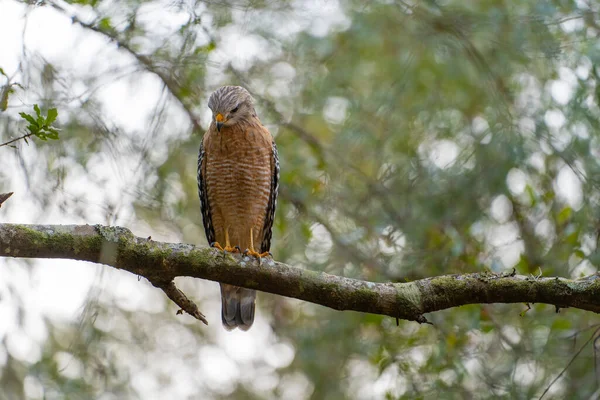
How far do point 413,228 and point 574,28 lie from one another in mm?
2639

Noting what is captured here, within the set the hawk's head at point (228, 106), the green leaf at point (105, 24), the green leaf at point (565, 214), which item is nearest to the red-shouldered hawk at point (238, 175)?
the hawk's head at point (228, 106)

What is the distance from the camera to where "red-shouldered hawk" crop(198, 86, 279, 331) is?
21.4 feet

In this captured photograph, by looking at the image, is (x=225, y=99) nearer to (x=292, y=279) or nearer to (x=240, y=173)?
(x=240, y=173)

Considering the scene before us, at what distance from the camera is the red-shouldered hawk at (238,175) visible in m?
6.53

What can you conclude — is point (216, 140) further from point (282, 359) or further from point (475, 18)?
point (282, 359)

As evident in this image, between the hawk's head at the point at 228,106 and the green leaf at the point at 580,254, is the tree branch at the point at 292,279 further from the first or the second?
the hawk's head at the point at 228,106

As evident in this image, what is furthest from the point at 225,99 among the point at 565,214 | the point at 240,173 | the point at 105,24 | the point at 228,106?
the point at 565,214

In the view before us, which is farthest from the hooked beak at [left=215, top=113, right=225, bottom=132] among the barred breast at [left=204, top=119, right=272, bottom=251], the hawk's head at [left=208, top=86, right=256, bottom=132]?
the barred breast at [left=204, top=119, right=272, bottom=251]

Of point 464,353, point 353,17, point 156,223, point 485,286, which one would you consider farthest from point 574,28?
point 156,223

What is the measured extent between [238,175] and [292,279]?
253cm

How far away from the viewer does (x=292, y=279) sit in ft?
13.9

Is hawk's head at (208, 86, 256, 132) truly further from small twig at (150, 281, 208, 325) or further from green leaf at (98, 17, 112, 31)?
small twig at (150, 281, 208, 325)

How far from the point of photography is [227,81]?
7398 mm

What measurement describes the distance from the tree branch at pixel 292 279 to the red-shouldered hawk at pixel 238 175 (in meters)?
2.29
